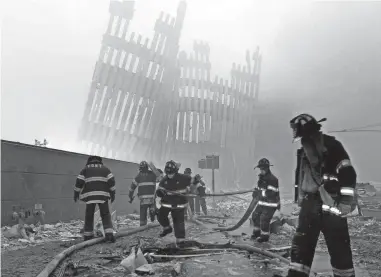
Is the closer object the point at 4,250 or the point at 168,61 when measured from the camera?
the point at 4,250

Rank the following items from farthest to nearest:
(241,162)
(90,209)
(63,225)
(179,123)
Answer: (241,162) → (179,123) → (63,225) → (90,209)

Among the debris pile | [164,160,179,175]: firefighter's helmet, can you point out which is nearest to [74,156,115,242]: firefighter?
the debris pile

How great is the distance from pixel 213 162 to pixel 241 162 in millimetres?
6536

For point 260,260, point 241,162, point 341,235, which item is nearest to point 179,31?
point 241,162

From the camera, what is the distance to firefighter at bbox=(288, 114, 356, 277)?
2.93m

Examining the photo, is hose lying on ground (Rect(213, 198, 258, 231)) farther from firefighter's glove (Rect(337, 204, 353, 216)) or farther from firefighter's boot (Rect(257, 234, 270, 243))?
firefighter's glove (Rect(337, 204, 353, 216))

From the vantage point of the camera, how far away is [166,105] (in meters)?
18.2

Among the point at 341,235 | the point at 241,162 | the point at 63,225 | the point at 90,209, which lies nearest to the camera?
the point at 341,235

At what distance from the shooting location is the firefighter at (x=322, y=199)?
115 inches

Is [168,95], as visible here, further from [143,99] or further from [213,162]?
[213,162]

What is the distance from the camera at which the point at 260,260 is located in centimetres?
463

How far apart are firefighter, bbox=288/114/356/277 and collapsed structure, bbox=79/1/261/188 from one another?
13524 mm

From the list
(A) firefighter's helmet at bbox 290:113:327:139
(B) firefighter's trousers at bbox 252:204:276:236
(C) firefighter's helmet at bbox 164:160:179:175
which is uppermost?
(A) firefighter's helmet at bbox 290:113:327:139

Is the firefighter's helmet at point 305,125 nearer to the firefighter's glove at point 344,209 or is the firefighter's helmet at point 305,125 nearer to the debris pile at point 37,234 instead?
the firefighter's glove at point 344,209
